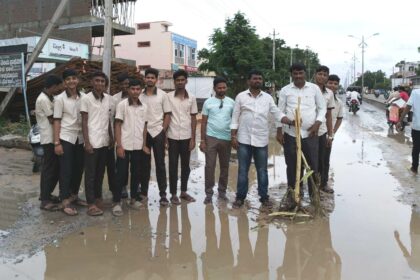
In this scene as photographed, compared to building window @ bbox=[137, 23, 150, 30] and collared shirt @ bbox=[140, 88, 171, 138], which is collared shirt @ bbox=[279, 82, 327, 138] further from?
building window @ bbox=[137, 23, 150, 30]

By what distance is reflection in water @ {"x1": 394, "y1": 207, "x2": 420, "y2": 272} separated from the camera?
3748 millimetres

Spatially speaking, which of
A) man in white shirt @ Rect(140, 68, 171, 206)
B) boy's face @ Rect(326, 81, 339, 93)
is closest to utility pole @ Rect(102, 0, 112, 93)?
man in white shirt @ Rect(140, 68, 171, 206)

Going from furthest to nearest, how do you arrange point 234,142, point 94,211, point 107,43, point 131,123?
point 107,43
point 234,142
point 131,123
point 94,211

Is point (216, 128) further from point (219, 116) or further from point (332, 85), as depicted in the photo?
point (332, 85)

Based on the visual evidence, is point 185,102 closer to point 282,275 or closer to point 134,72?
point 282,275

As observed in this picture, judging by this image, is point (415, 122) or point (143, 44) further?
point (143, 44)

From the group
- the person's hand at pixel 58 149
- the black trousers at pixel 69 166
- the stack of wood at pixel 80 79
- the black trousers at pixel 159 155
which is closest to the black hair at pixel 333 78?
the black trousers at pixel 159 155

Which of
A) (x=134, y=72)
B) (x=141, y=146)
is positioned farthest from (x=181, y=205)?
(x=134, y=72)

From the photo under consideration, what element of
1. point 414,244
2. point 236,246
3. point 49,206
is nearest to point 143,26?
point 49,206

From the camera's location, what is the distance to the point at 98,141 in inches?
196

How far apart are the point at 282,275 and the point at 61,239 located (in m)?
2.20

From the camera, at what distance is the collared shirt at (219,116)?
18.2 ft

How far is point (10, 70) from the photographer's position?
10.6 m

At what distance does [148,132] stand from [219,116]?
3.04ft
